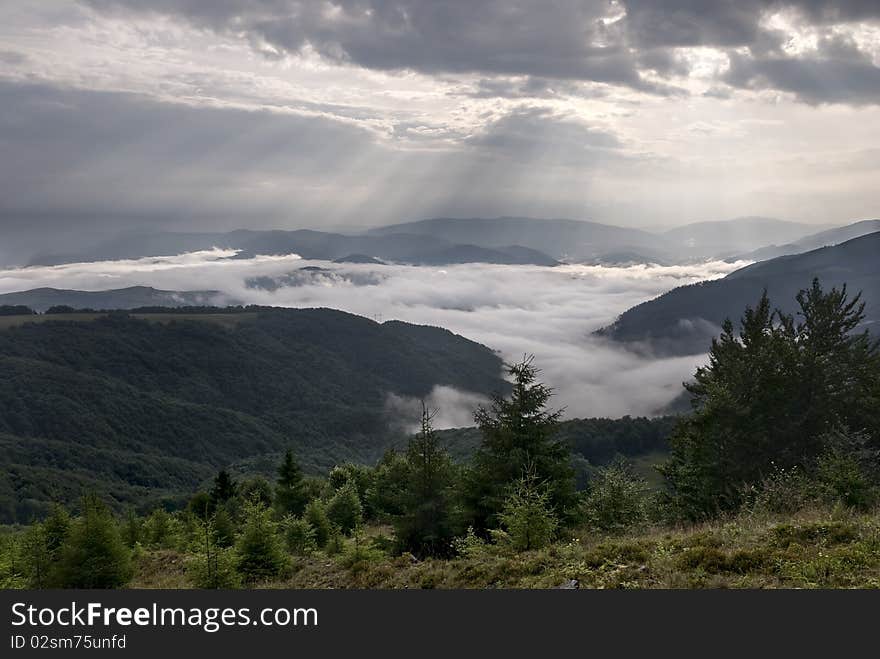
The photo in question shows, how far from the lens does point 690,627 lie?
28.9 ft

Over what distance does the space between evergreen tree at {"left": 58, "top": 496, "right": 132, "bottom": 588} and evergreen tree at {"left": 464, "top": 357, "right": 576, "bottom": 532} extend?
11396 mm

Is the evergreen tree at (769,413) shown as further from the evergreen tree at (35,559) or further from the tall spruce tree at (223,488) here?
the tall spruce tree at (223,488)

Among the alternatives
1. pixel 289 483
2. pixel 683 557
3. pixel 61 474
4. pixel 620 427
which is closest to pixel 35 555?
pixel 683 557

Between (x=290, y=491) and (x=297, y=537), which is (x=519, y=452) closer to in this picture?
(x=297, y=537)

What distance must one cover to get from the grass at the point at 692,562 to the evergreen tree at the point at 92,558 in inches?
263

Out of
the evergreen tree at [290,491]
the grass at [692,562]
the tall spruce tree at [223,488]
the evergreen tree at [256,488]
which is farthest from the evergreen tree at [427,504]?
the evergreen tree at [256,488]

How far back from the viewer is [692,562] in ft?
37.3

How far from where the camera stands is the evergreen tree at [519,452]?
2119 cm

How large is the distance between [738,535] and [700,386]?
26691 mm

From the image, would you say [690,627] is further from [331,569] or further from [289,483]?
[289,483]

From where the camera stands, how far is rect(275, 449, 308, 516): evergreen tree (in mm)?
42053

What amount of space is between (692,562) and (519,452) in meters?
10.5

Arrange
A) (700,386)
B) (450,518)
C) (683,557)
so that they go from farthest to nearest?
(700,386) → (450,518) → (683,557)

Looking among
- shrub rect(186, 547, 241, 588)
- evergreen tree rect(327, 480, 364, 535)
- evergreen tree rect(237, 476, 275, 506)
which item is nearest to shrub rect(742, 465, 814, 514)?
shrub rect(186, 547, 241, 588)
